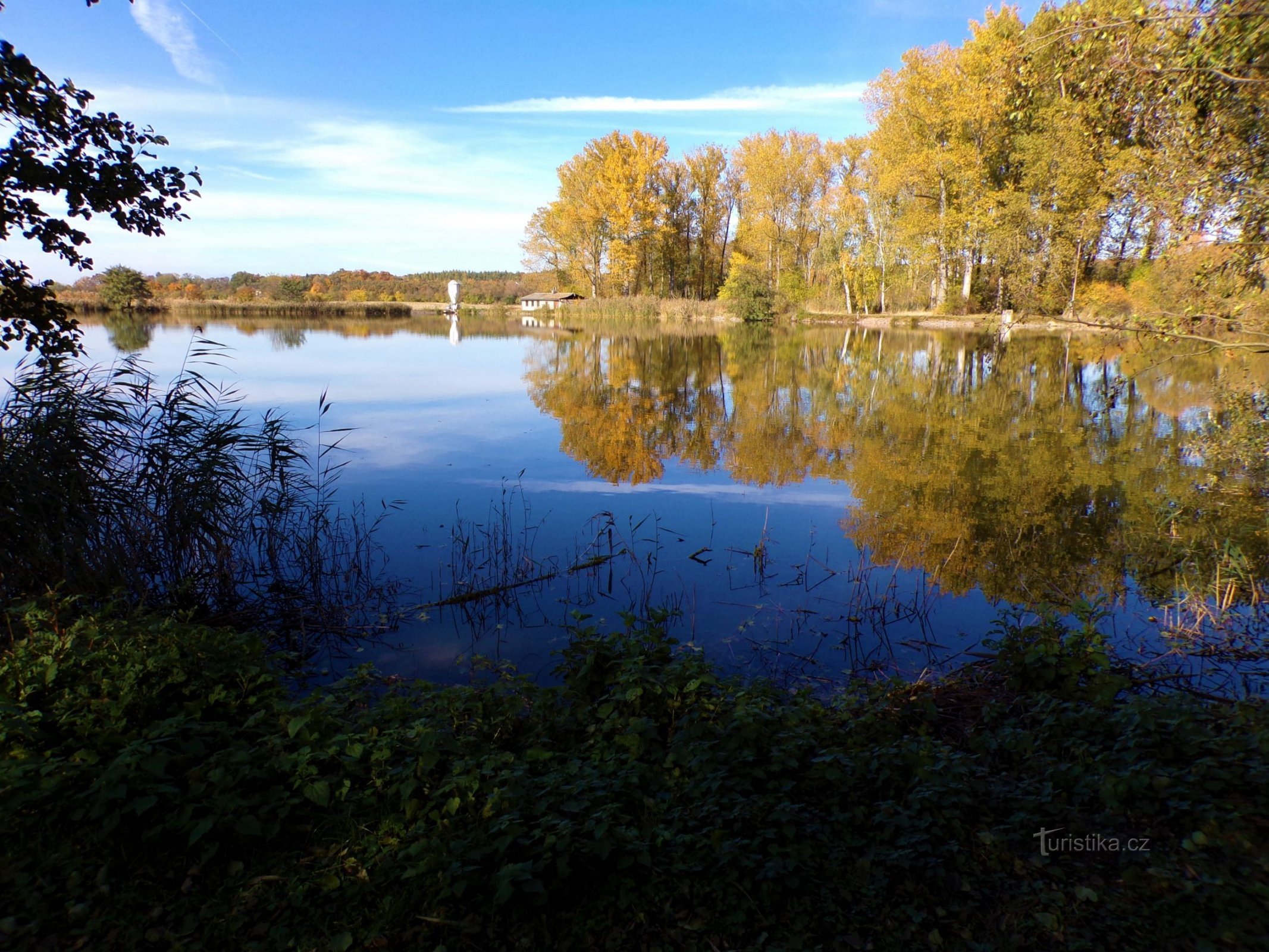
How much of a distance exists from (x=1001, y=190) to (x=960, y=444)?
30.2 meters

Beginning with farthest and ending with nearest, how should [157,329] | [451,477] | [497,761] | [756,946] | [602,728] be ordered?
[157,329] → [451,477] → [602,728] → [497,761] → [756,946]

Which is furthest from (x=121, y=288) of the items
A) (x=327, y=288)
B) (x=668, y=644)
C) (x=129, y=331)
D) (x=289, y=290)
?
(x=668, y=644)

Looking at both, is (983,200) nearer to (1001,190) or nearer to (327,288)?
(1001,190)

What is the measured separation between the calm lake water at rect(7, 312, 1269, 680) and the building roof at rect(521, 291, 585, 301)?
4591 centimetres

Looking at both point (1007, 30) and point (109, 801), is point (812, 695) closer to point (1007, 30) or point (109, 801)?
point (109, 801)

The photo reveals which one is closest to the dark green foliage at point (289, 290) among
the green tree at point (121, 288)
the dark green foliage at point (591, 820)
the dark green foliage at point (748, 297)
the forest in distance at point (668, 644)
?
the green tree at point (121, 288)

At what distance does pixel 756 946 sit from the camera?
97.2 inches

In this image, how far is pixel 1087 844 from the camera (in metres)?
2.96

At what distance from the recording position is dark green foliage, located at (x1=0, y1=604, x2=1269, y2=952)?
258 cm

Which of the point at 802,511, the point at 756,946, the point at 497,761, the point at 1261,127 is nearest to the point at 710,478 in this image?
the point at 802,511

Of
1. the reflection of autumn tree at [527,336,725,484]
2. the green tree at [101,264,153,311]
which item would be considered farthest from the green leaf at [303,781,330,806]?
the green tree at [101,264,153,311]

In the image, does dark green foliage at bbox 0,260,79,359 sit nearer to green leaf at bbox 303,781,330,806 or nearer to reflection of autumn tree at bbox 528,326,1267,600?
green leaf at bbox 303,781,330,806

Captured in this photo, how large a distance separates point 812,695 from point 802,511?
15.8ft

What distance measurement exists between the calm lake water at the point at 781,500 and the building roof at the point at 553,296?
151 ft
